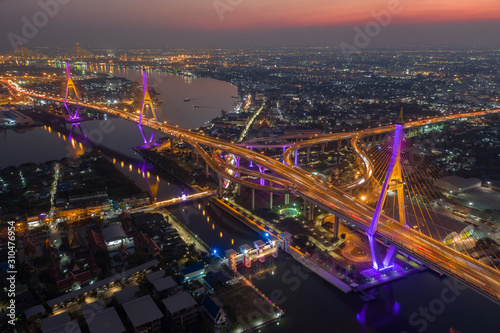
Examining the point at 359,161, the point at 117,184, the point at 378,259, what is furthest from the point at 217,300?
the point at 359,161

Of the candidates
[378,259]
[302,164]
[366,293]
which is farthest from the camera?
[302,164]

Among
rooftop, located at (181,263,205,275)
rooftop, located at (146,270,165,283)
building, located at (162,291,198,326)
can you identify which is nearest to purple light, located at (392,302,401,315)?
building, located at (162,291,198,326)

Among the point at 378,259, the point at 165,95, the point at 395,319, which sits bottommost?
the point at 395,319

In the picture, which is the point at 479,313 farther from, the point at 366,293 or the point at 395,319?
the point at 366,293

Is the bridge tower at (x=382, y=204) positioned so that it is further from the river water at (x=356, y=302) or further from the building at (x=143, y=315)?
the building at (x=143, y=315)

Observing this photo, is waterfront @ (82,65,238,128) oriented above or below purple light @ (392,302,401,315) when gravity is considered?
above

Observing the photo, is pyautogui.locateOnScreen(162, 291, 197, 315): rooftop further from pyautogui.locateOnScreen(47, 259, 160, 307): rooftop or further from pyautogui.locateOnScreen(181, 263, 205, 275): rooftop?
pyautogui.locateOnScreen(47, 259, 160, 307): rooftop

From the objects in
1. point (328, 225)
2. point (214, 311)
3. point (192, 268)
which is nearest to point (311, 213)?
point (328, 225)

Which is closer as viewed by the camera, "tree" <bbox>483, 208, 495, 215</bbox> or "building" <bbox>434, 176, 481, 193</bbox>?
"tree" <bbox>483, 208, 495, 215</bbox>

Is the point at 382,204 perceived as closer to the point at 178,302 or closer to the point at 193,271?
the point at 193,271
